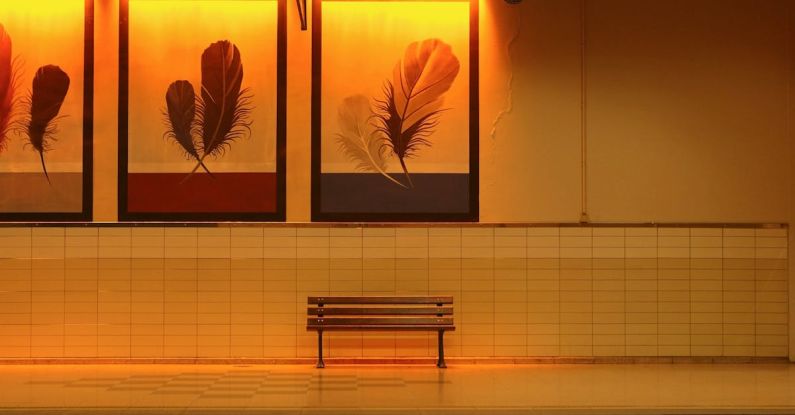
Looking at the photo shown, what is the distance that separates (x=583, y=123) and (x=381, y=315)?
318cm

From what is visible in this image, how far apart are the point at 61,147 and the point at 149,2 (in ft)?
→ 6.34

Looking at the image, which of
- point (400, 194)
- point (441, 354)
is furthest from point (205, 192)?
point (441, 354)

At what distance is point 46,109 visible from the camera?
11219mm

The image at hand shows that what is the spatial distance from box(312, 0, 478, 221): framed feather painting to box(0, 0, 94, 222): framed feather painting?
8.65 feet

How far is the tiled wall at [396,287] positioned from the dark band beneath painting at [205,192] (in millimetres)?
250

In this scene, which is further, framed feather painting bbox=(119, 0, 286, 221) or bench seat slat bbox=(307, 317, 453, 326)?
framed feather painting bbox=(119, 0, 286, 221)

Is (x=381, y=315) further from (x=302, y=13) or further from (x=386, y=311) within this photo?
(x=302, y=13)

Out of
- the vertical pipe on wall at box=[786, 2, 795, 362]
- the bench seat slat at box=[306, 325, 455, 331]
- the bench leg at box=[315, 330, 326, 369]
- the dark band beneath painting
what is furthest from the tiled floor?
the dark band beneath painting

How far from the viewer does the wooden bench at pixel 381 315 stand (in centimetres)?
1075

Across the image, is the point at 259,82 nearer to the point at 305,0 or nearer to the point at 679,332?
the point at 305,0

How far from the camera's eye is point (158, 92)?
11242 millimetres

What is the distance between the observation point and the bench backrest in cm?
1077

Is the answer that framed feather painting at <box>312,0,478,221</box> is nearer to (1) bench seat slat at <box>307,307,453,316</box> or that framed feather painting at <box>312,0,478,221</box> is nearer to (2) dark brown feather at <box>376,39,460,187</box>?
(2) dark brown feather at <box>376,39,460,187</box>

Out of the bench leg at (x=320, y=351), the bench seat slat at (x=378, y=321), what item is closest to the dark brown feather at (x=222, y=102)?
the bench seat slat at (x=378, y=321)
